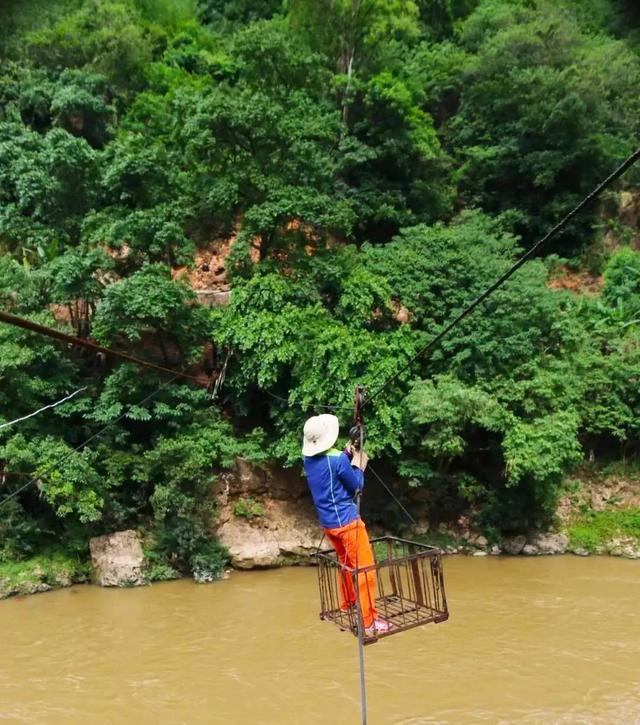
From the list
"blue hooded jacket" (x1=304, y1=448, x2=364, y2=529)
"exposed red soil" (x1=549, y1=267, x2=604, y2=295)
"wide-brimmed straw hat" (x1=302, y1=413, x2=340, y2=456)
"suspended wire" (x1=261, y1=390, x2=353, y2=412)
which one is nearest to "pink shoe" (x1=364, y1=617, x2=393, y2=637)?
"blue hooded jacket" (x1=304, y1=448, x2=364, y2=529)

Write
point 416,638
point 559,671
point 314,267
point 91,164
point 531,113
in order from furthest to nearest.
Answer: point 531,113 < point 91,164 < point 314,267 < point 416,638 < point 559,671

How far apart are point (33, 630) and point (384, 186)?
33.1ft

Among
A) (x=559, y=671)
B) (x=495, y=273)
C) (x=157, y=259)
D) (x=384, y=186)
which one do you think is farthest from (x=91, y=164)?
(x=559, y=671)

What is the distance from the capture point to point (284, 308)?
30.3 ft

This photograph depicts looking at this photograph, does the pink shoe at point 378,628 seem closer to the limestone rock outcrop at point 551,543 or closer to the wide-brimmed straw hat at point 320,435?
the wide-brimmed straw hat at point 320,435

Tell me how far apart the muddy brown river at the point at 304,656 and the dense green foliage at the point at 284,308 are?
1064 mm

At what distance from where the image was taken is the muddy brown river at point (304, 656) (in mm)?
5461

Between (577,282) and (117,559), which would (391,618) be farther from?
(577,282)

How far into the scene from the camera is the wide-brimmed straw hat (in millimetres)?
3377

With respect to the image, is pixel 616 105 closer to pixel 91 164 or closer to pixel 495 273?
pixel 495 273

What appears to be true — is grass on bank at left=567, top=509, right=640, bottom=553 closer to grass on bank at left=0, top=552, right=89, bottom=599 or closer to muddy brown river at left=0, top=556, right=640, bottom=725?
muddy brown river at left=0, top=556, right=640, bottom=725

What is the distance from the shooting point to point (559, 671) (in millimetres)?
5957

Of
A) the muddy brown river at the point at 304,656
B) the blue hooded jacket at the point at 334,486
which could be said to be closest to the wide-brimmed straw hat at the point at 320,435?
the blue hooded jacket at the point at 334,486

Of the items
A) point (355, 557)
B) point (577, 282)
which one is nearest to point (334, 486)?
point (355, 557)
